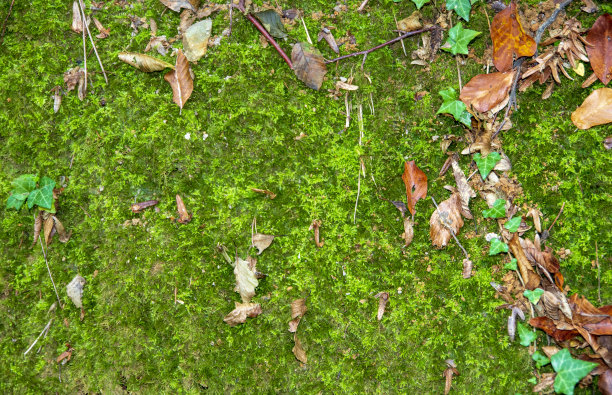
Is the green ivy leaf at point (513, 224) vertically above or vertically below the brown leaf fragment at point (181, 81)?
below

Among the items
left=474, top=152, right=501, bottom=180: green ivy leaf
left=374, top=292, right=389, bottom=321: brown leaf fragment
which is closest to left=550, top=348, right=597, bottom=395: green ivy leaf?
left=374, top=292, right=389, bottom=321: brown leaf fragment

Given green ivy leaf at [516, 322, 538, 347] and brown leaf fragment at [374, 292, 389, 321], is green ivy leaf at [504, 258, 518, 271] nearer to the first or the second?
green ivy leaf at [516, 322, 538, 347]

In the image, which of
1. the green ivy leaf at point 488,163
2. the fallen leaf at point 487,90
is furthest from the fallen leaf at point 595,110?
the green ivy leaf at point 488,163

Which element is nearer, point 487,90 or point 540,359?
point 540,359

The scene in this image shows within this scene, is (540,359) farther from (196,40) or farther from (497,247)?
(196,40)

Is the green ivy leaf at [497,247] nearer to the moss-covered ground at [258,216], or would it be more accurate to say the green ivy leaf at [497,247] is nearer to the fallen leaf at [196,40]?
the moss-covered ground at [258,216]

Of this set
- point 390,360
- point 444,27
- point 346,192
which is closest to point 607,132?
point 444,27

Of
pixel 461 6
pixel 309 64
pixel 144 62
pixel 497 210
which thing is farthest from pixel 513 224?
pixel 144 62
